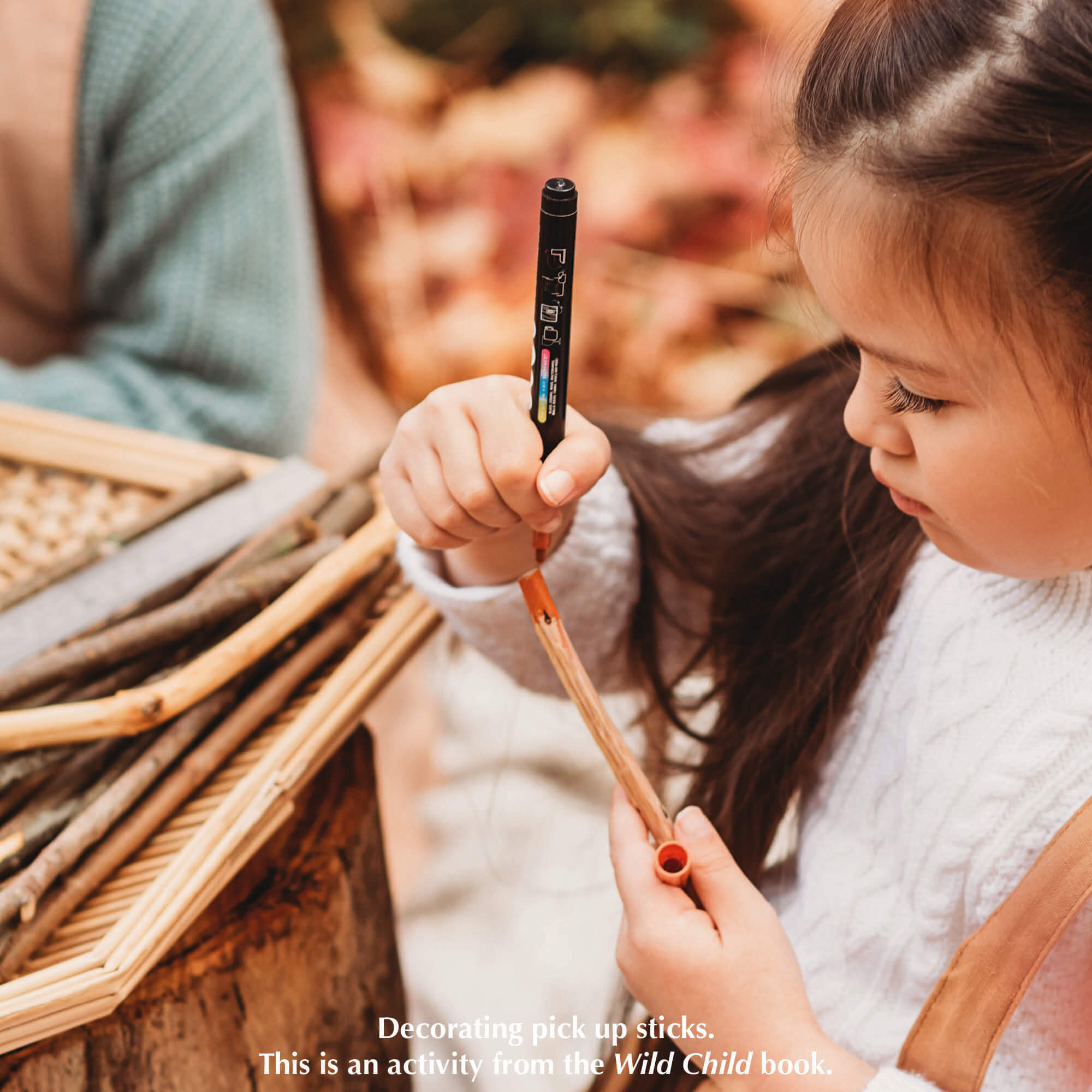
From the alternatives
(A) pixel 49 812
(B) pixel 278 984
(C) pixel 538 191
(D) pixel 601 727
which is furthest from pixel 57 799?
(C) pixel 538 191

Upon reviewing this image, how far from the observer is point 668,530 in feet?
2.29

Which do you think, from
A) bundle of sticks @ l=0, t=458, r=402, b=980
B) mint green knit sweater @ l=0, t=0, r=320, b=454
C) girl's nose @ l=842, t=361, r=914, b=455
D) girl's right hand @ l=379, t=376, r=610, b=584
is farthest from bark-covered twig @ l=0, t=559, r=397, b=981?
mint green knit sweater @ l=0, t=0, r=320, b=454

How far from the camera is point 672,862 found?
538mm

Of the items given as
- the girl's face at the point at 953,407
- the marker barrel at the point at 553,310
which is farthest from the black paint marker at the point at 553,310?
the girl's face at the point at 953,407

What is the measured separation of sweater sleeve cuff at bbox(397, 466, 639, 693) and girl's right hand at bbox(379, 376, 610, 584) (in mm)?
98

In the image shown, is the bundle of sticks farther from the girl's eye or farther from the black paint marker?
the girl's eye

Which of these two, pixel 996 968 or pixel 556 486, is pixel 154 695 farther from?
pixel 996 968

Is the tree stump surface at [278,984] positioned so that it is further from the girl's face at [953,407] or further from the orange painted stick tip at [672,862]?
the girl's face at [953,407]

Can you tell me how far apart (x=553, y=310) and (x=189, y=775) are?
0.30m

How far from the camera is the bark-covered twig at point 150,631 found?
559mm

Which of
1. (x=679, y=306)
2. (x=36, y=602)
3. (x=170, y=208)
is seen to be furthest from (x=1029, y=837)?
(x=679, y=306)

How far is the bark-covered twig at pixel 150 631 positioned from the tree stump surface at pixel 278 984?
0.14 meters

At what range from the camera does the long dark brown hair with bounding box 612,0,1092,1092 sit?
391mm

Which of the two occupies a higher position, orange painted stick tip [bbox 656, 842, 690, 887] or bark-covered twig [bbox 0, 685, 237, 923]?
orange painted stick tip [bbox 656, 842, 690, 887]
